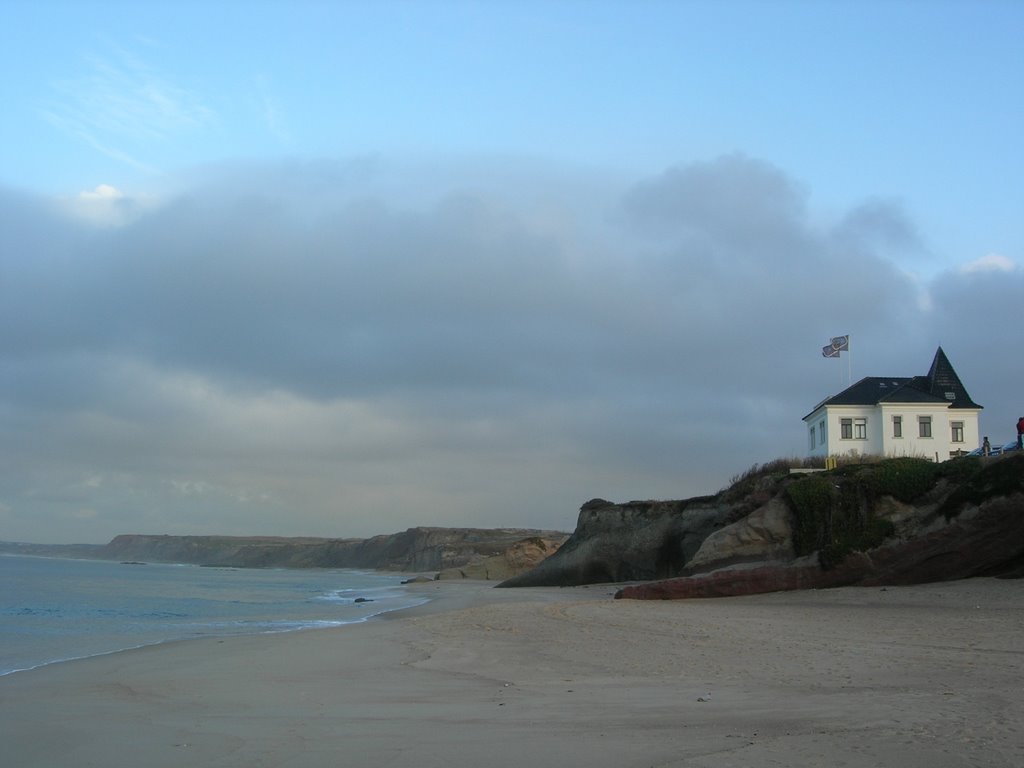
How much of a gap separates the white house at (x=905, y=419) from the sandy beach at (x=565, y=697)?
22281mm

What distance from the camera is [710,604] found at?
24266 mm

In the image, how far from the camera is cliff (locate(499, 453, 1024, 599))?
23.3 meters

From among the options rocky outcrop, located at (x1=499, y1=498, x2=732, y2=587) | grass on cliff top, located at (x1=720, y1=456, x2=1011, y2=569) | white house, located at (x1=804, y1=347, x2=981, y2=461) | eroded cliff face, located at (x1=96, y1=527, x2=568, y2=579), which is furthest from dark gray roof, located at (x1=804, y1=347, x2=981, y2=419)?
eroded cliff face, located at (x1=96, y1=527, x2=568, y2=579)

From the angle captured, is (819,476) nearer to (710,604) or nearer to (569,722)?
(710,604)

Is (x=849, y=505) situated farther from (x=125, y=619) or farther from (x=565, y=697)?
(x=125, y=619)

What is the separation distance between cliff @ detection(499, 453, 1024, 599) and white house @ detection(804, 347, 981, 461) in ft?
41.0

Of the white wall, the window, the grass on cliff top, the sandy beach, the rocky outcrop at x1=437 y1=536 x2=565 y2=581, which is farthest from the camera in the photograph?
the rocky outcrop at x1=437 y1=536 x2=565 y2=581

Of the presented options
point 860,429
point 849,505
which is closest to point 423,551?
point 860,429

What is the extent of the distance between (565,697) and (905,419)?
118 ft

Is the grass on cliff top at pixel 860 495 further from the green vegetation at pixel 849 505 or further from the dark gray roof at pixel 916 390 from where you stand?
the dark gray roof at pixel 916 390

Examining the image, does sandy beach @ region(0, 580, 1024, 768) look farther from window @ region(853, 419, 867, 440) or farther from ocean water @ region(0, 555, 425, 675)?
window @ region(853, 419, 867, 440)

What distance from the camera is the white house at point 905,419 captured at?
133ft

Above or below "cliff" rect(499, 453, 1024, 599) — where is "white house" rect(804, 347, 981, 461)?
above

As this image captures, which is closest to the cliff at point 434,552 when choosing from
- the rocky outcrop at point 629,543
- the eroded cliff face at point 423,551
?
the eroded cliff face at point 423,551
